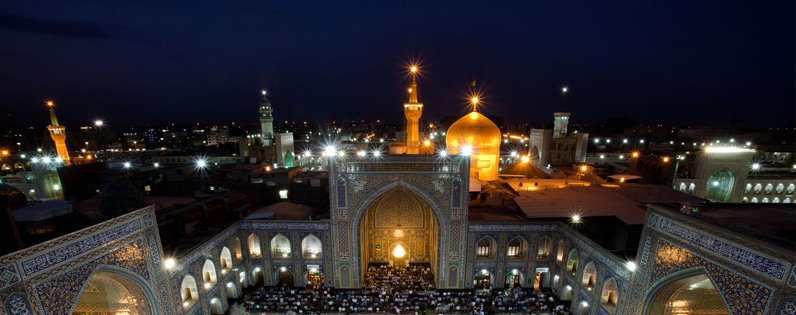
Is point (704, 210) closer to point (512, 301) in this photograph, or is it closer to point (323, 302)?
point (512, 301)

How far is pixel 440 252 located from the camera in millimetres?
12094

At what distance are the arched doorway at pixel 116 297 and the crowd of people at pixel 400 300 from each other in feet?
12.1

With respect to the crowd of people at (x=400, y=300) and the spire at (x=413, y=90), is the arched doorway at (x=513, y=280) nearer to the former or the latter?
the crowd of people at (x=400, y=300)

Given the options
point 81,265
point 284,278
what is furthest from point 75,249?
point 284,278

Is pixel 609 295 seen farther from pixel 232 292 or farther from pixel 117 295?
pixel 117 295

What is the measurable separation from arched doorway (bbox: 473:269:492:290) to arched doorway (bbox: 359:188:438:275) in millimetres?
2166

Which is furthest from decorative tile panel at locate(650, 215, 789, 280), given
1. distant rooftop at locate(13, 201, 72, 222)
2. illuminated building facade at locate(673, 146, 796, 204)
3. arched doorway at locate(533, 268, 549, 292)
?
illuminated building facade at locate(673, 146, 796, 204)

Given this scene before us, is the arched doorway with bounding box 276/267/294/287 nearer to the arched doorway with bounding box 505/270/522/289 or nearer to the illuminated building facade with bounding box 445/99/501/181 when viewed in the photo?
the arched doorway with bounding box 505/270/522/289

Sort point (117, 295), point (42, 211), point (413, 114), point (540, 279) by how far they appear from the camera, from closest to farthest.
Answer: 1. point (42, 211)
2. point (117, 295)
3. point (540, 279)
4. point (413, 114)

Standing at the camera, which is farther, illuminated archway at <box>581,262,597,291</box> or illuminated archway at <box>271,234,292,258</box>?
illuminated archway at <box>271,234,292,258</box>

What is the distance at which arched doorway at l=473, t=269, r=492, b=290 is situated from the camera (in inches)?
498

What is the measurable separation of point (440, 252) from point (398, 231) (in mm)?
2821

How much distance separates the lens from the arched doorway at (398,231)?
14094mm

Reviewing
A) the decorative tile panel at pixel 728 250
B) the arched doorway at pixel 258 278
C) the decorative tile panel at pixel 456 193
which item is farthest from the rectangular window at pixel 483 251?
the arched doorway at pixel 258 278
